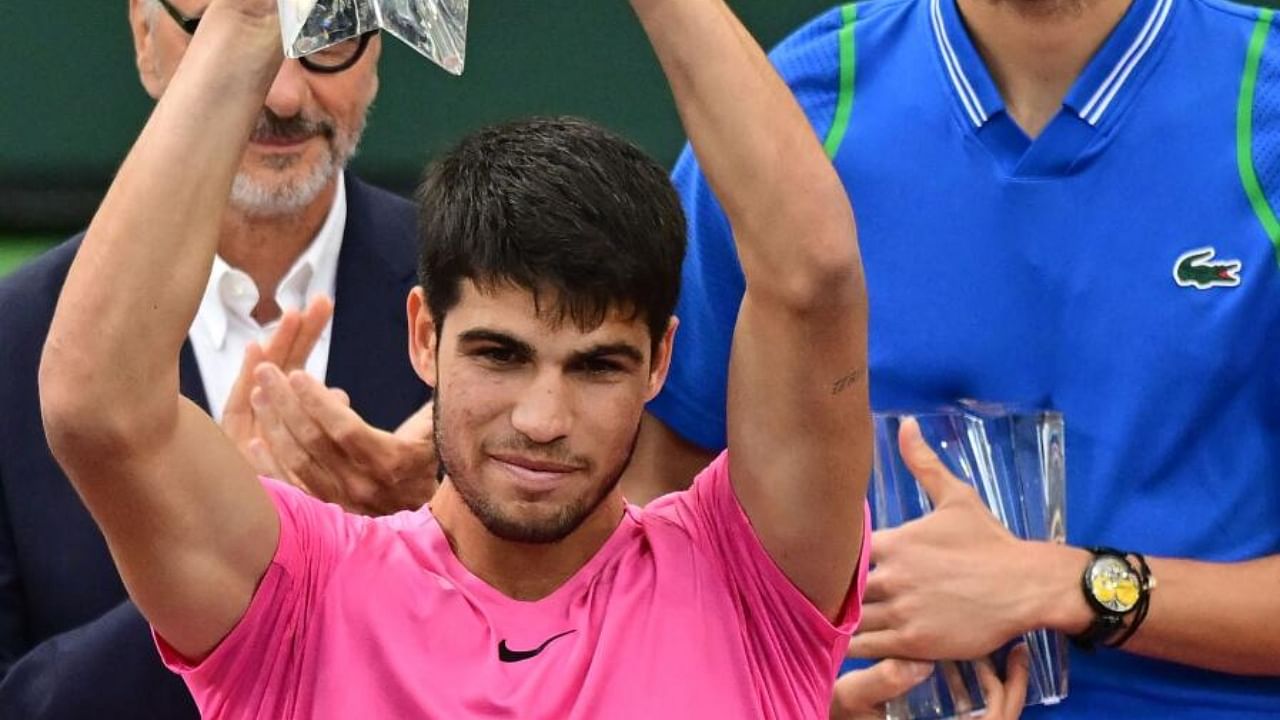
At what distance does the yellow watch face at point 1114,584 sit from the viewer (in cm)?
176

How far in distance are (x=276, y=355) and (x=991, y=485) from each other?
620 mm

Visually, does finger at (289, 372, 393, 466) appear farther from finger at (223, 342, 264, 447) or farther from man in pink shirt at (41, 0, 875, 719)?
man in pink shirt at (41, 0, 875, 719)

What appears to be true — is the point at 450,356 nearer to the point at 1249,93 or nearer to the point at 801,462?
the point at 801,462

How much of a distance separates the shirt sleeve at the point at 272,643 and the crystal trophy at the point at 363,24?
1.07 ft

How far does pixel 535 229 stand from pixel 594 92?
4.55ft

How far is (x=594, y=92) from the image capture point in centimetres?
285

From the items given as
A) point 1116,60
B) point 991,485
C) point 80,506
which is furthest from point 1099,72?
point 80,506

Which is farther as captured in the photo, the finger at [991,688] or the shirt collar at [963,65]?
the shirt collar at [963,65]

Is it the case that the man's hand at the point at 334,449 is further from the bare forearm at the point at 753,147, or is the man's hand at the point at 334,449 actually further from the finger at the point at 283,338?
the bare forearm at the point at 753,147

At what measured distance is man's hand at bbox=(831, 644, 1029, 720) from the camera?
1.76 metres

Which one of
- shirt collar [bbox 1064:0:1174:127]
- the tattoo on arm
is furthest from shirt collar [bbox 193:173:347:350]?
the tattoo on arm

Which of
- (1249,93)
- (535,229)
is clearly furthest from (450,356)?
(1249,93)

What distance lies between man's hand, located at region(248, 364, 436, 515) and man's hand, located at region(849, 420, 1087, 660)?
1.30 ft

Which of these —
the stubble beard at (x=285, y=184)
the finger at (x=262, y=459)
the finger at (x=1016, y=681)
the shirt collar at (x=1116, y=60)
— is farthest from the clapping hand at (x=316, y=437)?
the shirt collar at (x=1116, y=60)
